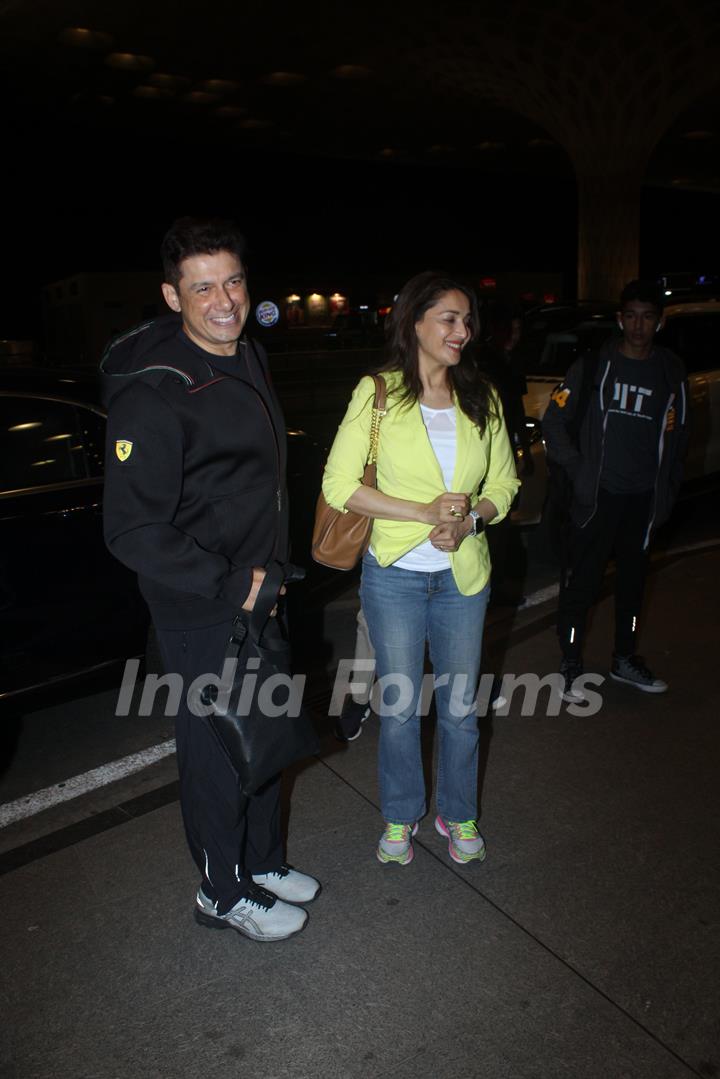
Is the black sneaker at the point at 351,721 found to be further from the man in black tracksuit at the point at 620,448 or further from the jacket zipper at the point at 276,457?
the jacket zipper at the point at 276,457

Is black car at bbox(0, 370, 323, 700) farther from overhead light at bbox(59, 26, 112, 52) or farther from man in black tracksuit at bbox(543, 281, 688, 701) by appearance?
overhead light at bbox(59, 26, 112, 52)

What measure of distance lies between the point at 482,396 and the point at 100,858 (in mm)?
2175

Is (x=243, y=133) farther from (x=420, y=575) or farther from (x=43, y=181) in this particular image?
(x=420, y=575)

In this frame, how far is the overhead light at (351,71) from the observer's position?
78.1ft

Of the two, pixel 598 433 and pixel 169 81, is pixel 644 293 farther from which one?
pixel 169 81

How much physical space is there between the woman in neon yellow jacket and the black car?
5.02 ft

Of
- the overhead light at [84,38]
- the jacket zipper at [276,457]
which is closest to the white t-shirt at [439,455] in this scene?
the jacket zipper at [276,457]

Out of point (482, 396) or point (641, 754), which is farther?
point (641, 754)

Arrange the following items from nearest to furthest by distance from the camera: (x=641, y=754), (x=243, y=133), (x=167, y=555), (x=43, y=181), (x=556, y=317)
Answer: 1. (x=167, y=555)
2. (x=641, y=754)
3. (x=556, y=317)
4. (x=243, y=133)
5. (x=43, y=181)

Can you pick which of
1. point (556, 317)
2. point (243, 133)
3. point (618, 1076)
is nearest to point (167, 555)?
point (618, 1076)

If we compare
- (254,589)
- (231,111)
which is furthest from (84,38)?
(254,589)

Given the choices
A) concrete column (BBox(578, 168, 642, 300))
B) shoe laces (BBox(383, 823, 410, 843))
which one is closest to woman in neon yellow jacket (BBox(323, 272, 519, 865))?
shoe laces (BBox(383, 823, 410, 843))

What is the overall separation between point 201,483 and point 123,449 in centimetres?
23

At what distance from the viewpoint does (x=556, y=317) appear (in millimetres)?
8000
